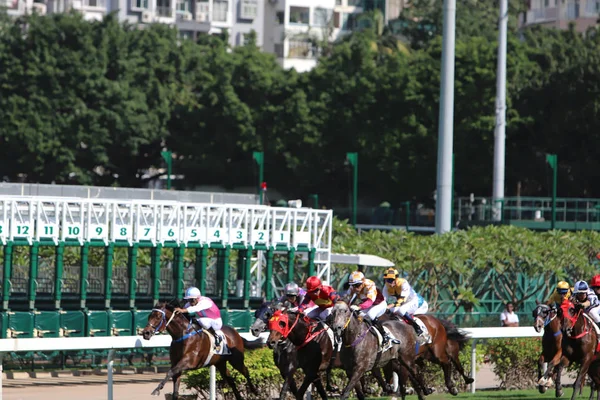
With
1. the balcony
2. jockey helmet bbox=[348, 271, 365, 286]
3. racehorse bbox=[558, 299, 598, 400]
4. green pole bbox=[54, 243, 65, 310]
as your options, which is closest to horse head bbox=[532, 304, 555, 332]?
racehorse bbox=[558, 299, 598, 400]

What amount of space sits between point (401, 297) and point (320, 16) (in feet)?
208

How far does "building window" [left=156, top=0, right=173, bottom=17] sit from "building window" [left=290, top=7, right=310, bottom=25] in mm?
7062

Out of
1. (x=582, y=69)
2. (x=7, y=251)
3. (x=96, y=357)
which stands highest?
(x=582, y=69)

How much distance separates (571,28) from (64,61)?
20.1 m

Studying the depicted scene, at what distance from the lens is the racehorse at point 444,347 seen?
15617mm

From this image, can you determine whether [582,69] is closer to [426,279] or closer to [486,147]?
[486,147]

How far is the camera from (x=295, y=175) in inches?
2014

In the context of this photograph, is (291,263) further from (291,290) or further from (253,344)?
(291,290)

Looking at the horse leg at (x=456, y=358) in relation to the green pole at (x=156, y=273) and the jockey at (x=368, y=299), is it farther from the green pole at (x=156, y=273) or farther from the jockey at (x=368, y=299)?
the green pole at (x=156, y=273)

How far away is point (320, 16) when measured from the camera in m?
77.3

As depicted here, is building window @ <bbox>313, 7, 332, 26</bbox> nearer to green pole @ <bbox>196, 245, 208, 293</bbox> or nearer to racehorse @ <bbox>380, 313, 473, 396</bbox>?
green pole @ <bbox>196, 245, 208, 293</bbox>

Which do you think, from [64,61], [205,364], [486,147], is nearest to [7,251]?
[205,364]

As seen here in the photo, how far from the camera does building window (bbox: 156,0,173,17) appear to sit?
2911 inches

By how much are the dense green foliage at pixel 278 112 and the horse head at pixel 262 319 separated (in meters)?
32.7
